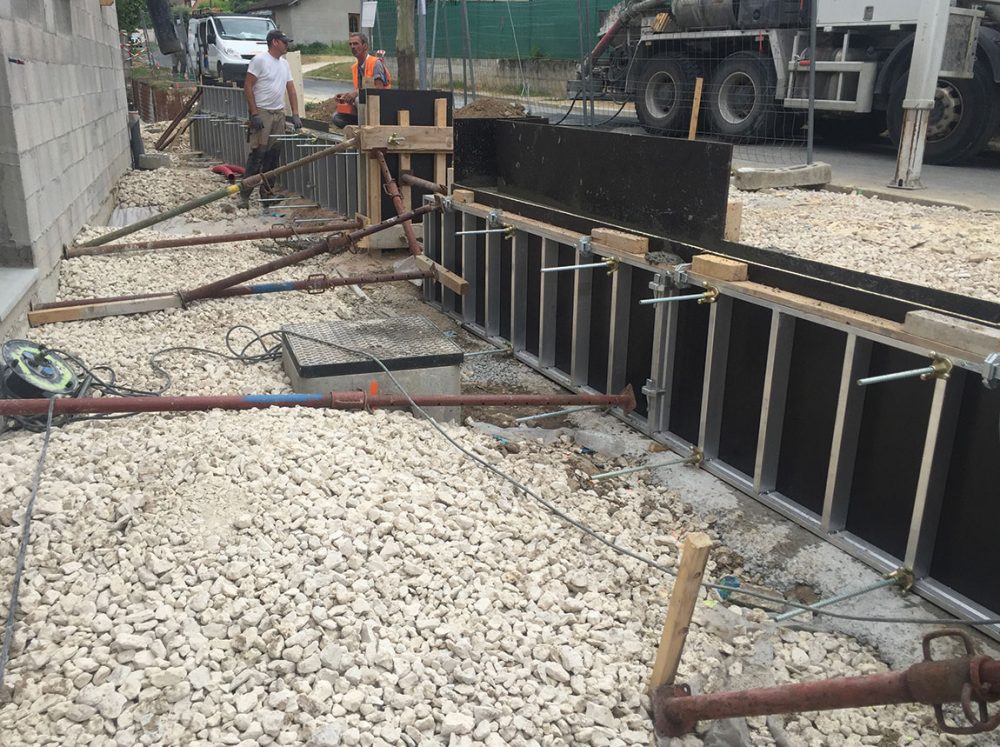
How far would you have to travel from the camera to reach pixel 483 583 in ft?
11.5

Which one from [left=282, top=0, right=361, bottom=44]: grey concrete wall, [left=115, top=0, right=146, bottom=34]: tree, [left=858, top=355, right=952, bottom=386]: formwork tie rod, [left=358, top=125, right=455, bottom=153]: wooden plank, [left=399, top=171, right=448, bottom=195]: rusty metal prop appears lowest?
[left=858, top=355, right=952, bottom=386]: formwork tie rod

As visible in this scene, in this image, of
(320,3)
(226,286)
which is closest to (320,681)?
(226,286)

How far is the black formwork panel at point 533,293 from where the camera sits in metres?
6.56

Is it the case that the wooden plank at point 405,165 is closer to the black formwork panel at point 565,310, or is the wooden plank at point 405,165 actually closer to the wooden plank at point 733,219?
the black formwork panel at point 565,310

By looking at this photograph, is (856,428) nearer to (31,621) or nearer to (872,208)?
(31,621)

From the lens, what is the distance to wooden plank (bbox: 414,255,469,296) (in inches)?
282

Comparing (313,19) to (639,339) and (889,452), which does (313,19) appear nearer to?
(639,339)

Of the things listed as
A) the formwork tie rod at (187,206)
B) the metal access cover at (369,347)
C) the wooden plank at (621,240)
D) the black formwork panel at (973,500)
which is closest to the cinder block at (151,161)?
the formwork tie rod at (187,206)

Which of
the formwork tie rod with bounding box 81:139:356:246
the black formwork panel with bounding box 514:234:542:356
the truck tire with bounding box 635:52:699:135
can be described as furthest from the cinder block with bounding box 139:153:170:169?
the black formwork panel with bounding box 514:234:542:356

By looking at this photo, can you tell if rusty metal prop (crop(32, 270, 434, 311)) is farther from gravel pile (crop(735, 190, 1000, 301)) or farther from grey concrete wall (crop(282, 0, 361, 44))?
grey concrete wall (crop(282, 0, 361, 44))

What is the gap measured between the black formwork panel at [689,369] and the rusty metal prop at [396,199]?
11.6ft

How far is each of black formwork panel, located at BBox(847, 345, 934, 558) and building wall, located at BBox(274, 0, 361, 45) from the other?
5324 cm

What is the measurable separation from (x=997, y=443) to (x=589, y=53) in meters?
11.0

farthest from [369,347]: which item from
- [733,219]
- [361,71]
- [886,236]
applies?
[361,71]
